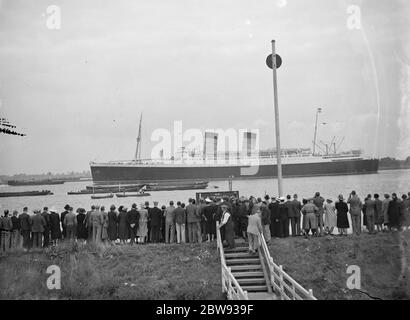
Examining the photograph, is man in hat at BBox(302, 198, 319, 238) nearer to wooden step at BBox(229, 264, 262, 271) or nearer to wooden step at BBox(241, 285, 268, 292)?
wooden step at BBox(229, 264, 262, 271)

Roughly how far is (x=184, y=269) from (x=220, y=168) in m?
56.1

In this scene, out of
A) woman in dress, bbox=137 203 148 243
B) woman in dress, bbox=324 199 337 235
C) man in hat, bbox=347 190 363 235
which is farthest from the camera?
woman in dress, bbox=324 199 337 235

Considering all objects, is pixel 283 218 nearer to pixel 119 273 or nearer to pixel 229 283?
pixel 229 283

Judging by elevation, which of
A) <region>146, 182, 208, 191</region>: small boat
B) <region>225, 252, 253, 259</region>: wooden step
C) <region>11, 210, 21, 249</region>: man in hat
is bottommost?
<region>225, 252, 253, 259</region>: wooden step

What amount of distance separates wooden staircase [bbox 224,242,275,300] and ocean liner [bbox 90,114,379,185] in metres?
53.4

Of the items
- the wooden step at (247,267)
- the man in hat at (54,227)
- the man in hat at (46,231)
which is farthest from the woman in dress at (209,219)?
the man in hat at (46,231)

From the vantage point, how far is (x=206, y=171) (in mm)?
65938

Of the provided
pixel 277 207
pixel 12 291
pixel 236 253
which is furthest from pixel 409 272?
pixel 12 291

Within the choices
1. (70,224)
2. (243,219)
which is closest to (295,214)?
(243,219)

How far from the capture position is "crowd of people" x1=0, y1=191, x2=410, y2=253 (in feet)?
36.9

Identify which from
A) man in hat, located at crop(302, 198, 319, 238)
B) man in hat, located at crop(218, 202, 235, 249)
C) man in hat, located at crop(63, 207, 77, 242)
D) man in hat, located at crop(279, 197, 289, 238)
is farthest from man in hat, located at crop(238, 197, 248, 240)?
man in hat, located at crop(63, 207, 77, 242)

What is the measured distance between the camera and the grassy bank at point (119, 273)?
9.30 m

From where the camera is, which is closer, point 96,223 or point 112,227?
point 96,223

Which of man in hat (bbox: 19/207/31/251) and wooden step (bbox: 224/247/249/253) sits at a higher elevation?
man in hat (bbox: 19/207/31/251)
